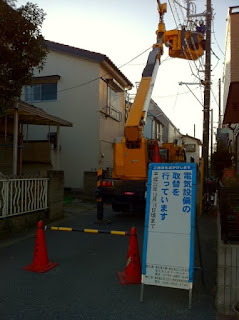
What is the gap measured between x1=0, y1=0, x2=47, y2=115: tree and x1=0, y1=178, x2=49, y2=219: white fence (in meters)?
1.93

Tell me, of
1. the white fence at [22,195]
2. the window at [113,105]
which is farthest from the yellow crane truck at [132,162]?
the window at [113,105]

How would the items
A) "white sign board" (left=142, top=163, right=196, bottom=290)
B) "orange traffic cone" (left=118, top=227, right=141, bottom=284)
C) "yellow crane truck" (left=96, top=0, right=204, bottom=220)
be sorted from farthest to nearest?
"yellow crane truck" (left=96, top=0, right=204, bottom=220)
"orange traffic cone" (left=118, top=227, right=141, bottom=284)
"white sign board" (left=142, top=163, right=196, bottom=290)

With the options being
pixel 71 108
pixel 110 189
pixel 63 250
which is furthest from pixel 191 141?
pixel 63 250

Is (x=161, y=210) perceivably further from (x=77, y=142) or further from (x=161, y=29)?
(x=77, y=142)

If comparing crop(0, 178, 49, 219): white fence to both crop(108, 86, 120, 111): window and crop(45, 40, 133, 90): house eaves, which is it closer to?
crop(45, 40, 133, 90): house eaves

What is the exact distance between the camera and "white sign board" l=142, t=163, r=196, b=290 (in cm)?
393

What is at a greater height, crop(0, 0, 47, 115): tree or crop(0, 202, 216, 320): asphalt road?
crop(0, 0, 47, 115): tree

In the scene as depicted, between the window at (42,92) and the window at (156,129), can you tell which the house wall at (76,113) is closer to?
the window at (42,92)

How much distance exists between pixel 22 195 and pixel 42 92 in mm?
9438

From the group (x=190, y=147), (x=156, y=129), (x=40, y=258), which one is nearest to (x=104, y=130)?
(x=40, y=258)

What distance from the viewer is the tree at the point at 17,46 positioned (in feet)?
19.7

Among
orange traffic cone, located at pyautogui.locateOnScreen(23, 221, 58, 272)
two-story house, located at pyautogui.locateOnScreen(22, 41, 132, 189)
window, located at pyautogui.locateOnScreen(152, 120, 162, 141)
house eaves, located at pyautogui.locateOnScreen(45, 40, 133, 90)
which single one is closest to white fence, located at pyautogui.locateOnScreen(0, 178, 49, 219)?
orange traffic cone, located at pyautogui.locateOnScreen(23, 221, 58, 272)

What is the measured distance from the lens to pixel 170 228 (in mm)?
4039

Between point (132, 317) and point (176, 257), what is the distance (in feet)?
2.96
